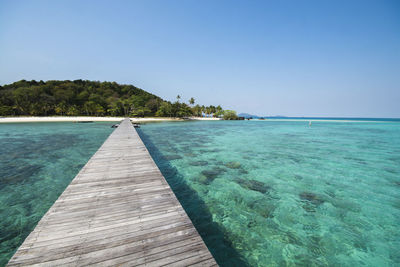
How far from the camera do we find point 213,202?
5.88m

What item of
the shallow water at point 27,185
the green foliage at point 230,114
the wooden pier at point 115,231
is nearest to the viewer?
the wooden pier at point 115,231

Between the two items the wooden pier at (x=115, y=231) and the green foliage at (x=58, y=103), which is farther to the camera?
the green foliage at (x=58, y=103)

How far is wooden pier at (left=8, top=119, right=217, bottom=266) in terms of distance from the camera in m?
2.26

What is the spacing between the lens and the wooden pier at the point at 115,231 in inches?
88.8

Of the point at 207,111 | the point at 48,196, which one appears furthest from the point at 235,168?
the point at 207,111

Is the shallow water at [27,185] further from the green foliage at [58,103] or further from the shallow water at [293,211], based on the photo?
the green foliage at [58,103]

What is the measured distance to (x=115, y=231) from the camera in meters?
2.87

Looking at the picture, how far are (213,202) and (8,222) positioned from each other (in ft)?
21.0

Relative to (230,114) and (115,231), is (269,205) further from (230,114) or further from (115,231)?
(230,114)

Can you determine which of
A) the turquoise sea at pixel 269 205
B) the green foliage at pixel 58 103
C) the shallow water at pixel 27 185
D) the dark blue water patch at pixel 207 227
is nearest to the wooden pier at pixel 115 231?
the dark blue water patch at pixel 207 227

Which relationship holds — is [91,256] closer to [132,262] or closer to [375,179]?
[132,262]

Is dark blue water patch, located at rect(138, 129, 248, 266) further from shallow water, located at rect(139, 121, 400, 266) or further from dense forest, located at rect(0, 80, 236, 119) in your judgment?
dense forest, located at rect(0, 80, 236, 119)

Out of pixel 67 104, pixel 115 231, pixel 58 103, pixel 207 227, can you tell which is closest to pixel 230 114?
pixel 67 104

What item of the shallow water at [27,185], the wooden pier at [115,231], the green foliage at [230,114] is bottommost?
the shallow water at [27,185]
